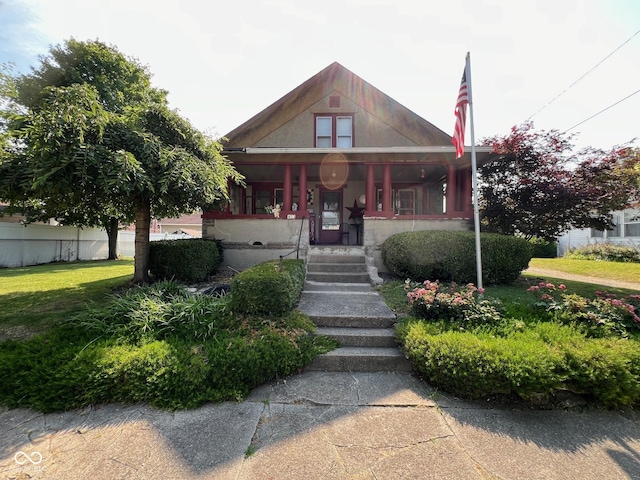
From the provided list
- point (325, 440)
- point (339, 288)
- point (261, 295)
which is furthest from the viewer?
Result: point (339, 288)

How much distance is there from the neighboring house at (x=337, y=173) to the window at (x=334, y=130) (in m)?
0.04

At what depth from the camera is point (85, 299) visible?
560 centimetres

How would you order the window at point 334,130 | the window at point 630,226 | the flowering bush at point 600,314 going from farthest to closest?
the window at point 630,226
the window at point 334,130
the flowering bush at point 600,314

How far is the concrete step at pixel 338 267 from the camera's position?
722 cm

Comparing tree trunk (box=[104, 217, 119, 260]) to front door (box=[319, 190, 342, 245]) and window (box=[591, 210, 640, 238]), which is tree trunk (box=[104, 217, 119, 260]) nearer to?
front door (box=[319, 190, 342, 245])

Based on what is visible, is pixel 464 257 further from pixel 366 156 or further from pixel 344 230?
pixel 344 230

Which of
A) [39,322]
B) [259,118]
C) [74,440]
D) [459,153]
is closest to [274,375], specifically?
[74,440]

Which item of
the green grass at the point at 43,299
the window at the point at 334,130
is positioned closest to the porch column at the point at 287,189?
the window at the point at 334,130

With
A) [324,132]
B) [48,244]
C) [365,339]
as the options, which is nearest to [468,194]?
[324,132]

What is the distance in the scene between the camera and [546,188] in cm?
754

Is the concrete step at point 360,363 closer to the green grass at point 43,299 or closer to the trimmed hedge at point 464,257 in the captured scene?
the trimmed hedge at point 464,257

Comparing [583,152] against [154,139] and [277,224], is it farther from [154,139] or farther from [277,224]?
[154,139]

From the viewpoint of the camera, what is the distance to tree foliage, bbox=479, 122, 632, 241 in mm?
7234

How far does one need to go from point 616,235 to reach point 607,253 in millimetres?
2518
